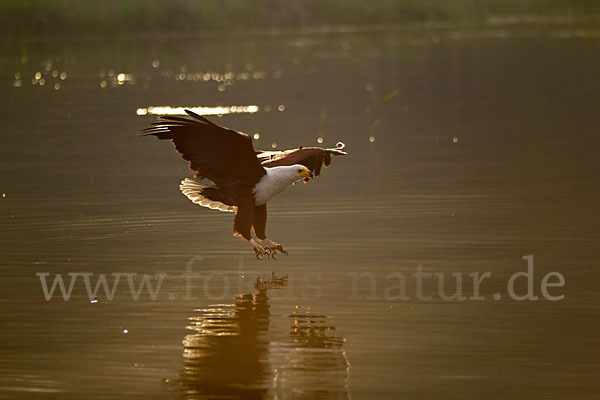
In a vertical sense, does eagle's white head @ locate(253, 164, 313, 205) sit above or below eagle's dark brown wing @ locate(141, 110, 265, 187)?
below

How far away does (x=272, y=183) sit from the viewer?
922cm

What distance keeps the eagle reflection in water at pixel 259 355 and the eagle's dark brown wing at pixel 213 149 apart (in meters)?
1.15

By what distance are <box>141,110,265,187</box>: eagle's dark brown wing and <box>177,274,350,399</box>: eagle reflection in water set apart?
3.77 ft

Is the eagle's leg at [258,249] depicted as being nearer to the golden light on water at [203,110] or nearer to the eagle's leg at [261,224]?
the eagle's leg at [261,224]

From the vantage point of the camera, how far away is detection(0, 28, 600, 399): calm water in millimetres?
6988

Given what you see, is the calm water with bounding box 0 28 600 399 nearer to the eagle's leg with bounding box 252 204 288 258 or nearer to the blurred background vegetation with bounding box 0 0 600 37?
the eagle's leg with bounding box 252 204 288 258

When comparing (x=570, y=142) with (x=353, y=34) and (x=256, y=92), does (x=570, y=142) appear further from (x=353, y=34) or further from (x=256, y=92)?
(x=353, y=34)

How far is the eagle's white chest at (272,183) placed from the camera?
920cm

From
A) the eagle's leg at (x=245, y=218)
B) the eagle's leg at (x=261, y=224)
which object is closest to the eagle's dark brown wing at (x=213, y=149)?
the eagle's leg at (x=245, y=218)

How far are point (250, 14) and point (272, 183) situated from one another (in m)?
51.6

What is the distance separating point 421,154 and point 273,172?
716 centimetres

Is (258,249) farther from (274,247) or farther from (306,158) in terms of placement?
(306,158)

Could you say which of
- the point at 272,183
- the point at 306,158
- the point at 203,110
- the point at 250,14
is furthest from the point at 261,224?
the point at 250,14

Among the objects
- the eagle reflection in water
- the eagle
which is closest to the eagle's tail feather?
the eagle
